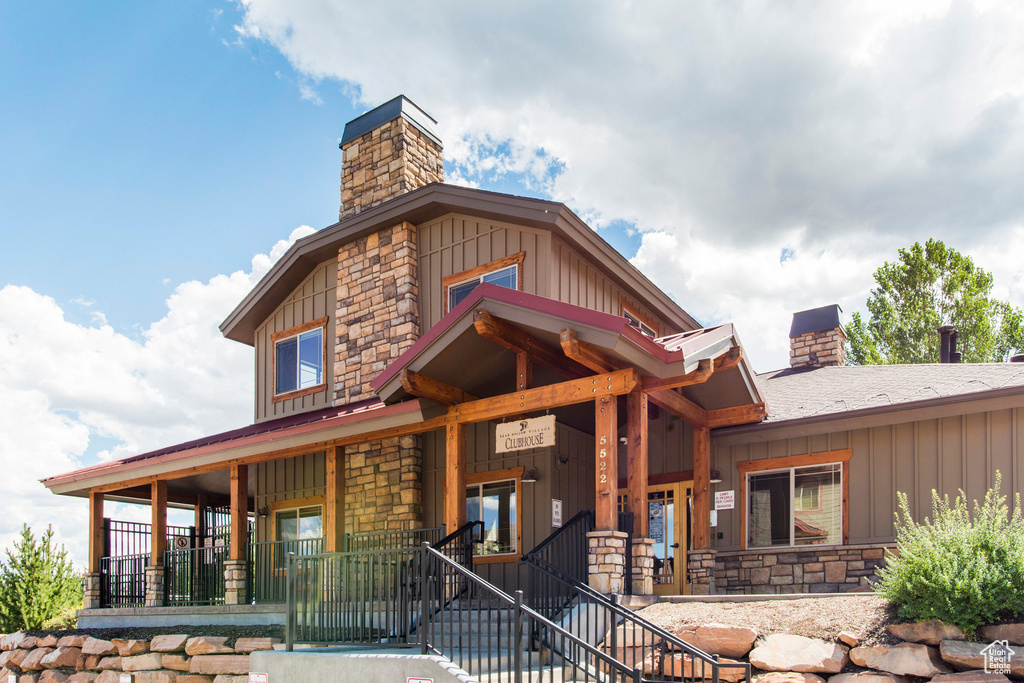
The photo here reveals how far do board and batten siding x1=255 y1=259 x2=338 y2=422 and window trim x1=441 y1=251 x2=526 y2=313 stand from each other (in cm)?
272

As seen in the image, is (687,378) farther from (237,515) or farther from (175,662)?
(237,515)

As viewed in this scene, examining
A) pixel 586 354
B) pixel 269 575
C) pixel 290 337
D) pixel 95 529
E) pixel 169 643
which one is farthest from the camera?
pixel 290 337

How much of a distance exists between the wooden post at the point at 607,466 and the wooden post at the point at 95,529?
35.7 ft

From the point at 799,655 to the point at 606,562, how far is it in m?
2.15

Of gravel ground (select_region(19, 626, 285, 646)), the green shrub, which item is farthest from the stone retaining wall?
the green shrub

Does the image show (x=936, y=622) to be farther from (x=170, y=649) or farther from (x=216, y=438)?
(x=216, y=438)

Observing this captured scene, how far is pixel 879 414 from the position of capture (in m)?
11.1

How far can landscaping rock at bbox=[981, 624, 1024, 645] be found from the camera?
6.95 meters

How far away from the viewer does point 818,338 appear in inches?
651

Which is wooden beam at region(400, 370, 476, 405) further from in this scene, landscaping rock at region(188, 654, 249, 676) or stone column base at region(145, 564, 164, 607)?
stone column base at region(145, 564, 164, 607)

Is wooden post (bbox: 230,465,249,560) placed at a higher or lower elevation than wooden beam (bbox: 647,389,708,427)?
lower

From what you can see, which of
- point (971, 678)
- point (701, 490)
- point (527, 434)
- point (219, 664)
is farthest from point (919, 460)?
point (219, 664)

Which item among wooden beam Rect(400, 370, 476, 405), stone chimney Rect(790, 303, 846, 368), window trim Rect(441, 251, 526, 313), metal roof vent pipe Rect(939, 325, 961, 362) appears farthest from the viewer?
stone chimney Rect(790, 303, 846, 368)

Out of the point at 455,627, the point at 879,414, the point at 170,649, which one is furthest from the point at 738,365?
the point at 170,649
